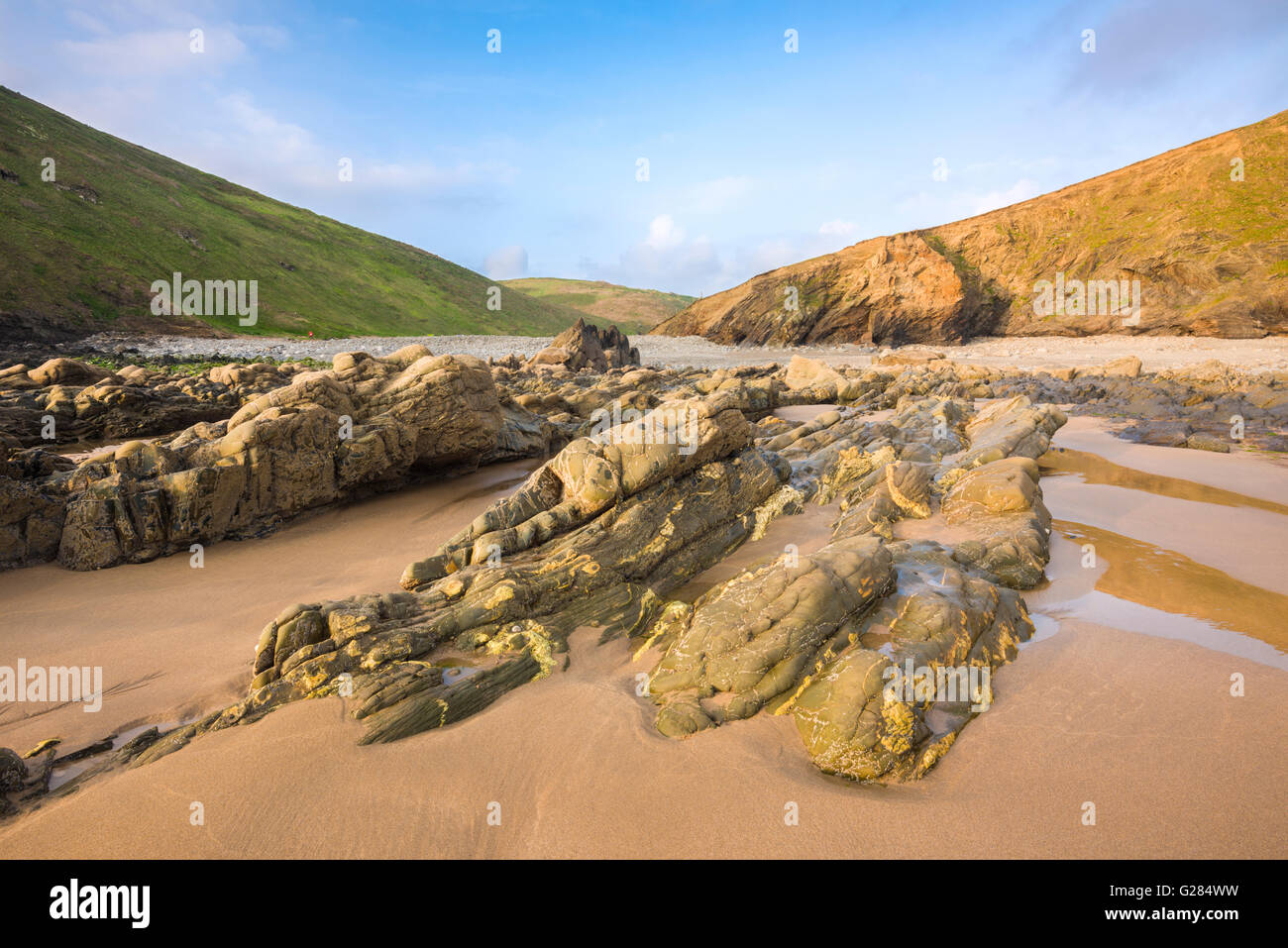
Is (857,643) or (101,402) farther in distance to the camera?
(101,402)

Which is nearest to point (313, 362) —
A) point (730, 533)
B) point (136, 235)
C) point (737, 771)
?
point (730, 533)

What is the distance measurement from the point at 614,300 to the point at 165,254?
111659mm

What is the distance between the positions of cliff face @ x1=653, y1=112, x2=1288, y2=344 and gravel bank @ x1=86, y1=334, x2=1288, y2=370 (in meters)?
2.00

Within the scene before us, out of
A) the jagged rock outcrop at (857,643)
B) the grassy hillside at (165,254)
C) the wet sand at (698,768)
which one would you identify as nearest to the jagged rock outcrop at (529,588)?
the wet sand at (698,768)

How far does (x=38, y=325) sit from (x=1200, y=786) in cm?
6255

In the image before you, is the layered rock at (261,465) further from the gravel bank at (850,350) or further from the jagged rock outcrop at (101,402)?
the gravel bank at (850,350)

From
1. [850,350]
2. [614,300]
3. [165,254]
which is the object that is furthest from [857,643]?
[614,300]

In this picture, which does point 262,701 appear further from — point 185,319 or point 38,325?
point 185,319

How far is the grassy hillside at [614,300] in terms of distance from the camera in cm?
14512

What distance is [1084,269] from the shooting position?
4822 centimetres

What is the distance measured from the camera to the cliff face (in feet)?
132

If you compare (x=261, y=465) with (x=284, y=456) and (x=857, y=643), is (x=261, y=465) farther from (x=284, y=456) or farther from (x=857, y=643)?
(x=857, y=643)

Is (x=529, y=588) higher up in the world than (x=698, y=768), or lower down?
higher up

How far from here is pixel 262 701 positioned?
585cm
